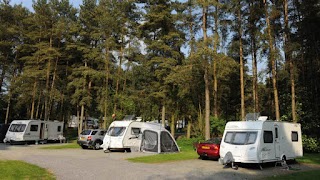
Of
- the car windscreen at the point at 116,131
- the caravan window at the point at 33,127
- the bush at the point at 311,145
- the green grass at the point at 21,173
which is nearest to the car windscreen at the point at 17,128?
the caravan window at the point at 33,127

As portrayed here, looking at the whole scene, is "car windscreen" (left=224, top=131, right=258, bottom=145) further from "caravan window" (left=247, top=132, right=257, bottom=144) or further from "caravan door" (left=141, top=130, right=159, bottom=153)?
"caravan door" (left=141, top=130, right=159, bottom=153)

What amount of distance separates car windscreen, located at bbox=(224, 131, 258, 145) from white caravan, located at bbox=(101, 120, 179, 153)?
644cm

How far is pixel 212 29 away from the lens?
75.4 ft

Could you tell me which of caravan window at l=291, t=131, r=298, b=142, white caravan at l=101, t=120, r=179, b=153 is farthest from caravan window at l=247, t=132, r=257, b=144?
white caravan at l=101, t=120, r=179, b=153

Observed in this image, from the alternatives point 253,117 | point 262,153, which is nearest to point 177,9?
point 253,117

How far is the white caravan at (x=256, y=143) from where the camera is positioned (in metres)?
12.9

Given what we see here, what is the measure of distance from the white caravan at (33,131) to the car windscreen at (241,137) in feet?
63.1

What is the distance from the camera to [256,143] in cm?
1302

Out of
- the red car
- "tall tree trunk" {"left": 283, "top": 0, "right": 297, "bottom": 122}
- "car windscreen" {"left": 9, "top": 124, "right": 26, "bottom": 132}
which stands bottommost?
the red car

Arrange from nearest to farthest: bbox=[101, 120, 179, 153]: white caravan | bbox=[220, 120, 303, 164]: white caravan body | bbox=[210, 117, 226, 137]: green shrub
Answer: bbox=[220, 120, 303, 164]: white caravan body
bbox=[101, 120, 179, 153]: white caravan
bbox=[210, 117, 226, 137]: green shrub

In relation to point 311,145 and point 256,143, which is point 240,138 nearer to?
point 256,143

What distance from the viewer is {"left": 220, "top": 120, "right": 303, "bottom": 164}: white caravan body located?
1295cm

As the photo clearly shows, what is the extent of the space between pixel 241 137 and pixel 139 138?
27.5 ft

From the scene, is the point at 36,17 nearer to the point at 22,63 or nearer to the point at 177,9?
the point at 22,63
